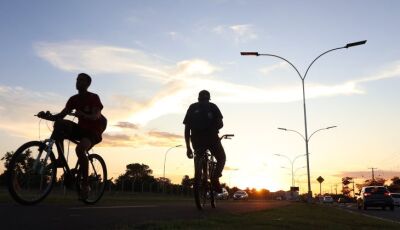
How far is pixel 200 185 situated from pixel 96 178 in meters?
→ 2.21

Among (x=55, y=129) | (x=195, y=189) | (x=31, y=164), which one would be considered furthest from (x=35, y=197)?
Answer: (x=195, y=189)

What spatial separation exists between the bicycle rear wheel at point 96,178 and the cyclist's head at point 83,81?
1.36 metres

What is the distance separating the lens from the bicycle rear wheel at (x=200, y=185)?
9.72 m

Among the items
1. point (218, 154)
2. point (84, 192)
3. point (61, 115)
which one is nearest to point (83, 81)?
point (61, 115)

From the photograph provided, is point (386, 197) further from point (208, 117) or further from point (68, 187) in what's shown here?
point (68, 187)

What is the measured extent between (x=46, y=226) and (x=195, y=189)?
191 inches

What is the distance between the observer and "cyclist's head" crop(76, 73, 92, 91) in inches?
→ 304

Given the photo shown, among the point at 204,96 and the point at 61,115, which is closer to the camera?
Answer: the point at 61,115

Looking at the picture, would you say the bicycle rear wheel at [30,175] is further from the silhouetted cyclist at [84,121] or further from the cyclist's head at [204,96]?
the cyclist's head at [204,96]

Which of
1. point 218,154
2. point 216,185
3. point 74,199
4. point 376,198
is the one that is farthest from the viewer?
point 376,198

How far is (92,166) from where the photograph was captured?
336 inches

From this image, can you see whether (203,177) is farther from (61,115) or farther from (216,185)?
(61,115)

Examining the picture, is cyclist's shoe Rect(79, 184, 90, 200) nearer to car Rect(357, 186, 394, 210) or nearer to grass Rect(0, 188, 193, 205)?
grass Rect(0, 188, 193, 205)

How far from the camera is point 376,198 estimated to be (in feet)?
105
